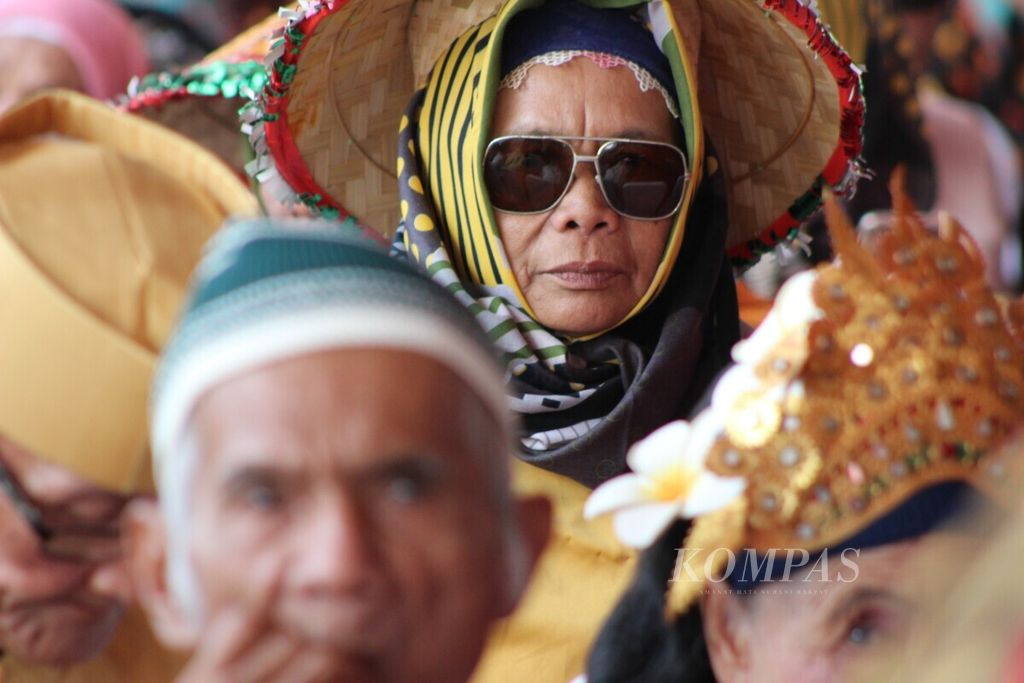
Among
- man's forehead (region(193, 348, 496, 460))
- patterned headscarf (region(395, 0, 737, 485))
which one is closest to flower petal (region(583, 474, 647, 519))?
man's forehead (region(193, 348, 496, 460))

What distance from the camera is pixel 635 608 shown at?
224cm

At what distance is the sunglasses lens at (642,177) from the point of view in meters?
3.33

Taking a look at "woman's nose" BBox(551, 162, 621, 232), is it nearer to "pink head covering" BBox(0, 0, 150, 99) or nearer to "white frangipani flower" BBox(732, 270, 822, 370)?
"white frangipani flower" BBox(732, 270, 822, 370)

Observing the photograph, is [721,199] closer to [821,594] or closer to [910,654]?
[821,594]

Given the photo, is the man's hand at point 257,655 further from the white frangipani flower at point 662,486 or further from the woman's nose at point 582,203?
the woman's nose at point 582,203

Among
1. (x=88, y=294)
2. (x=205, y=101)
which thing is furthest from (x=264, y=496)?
(x=205, y=101)

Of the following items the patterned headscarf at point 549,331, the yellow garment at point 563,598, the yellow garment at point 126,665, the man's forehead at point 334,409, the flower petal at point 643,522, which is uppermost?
the man's forehead at point 334,409

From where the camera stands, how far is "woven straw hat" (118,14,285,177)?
4.50 meters

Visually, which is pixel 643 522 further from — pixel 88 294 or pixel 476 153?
pixel 476 153

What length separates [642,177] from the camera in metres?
3.36

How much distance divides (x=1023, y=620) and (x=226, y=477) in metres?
0.77

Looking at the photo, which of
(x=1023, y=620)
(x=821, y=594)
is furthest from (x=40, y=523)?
(x=1023, y=620)

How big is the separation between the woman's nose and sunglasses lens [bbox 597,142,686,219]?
0.9 inches

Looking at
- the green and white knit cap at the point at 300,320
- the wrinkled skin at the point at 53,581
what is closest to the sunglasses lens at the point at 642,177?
the wrinkled skin at the point at 53,581
